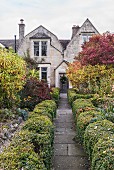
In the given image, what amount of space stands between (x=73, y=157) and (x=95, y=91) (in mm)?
14700

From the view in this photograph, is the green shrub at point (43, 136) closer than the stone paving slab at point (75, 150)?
Yes

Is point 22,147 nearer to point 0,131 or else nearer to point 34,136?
point 34,136

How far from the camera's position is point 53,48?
113 feet

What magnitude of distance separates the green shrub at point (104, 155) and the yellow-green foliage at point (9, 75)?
686 cm

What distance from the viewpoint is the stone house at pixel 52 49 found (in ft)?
111

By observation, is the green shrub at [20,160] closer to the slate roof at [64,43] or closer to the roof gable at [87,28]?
the roof gable at [87,28]

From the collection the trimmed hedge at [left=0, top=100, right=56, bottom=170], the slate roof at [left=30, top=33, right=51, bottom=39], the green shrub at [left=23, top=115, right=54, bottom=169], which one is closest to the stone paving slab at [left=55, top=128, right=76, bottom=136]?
the green shrub at [left=23, top=115, right=54, bottom=169]

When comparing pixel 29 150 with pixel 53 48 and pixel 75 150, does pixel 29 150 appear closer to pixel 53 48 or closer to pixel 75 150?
pixel 75 150

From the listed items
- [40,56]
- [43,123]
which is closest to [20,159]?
[43,123]

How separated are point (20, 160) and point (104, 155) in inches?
51.2

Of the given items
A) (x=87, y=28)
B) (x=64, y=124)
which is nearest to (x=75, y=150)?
(x=64, y=124)

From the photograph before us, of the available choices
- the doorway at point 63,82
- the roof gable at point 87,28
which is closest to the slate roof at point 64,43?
the roof gable at point 87,28

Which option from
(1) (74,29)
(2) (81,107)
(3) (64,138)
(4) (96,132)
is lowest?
(3) (64,138)

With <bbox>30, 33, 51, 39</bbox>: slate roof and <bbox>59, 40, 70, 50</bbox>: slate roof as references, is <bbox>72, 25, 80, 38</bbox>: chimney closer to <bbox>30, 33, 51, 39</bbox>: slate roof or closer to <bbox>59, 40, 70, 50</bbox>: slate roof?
<bbox>59, 40, 70, 50</bbox>: slate roof
